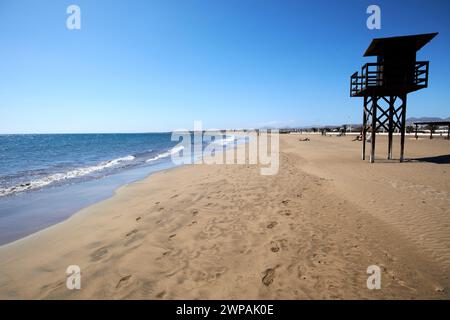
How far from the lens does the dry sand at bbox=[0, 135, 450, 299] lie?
12.0ft

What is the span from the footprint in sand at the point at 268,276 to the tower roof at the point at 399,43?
15.4 meters

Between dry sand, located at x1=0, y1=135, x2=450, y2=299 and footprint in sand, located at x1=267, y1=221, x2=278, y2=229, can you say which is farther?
footprint in sand, located at x1=267, y1=221, x2=278, y2=229

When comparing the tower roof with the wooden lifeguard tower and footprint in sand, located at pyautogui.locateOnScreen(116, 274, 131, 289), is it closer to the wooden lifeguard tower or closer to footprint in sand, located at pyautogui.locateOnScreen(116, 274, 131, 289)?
the wooden lifeguard tower

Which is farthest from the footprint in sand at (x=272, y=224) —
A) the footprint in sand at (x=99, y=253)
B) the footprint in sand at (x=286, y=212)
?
the footprint in sand at (x=99, y=253)

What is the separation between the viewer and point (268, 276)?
12.7 ft

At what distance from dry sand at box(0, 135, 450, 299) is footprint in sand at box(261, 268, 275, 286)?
2 cm

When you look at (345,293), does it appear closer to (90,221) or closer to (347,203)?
(347,203)

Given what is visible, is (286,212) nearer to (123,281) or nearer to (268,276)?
(268,276)

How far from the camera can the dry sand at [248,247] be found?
3.67 m

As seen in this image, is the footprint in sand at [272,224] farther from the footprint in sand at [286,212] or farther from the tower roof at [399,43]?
the tower roof at [399,43]

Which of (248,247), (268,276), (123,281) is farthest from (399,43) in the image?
(123,281)

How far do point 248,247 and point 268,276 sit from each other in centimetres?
103

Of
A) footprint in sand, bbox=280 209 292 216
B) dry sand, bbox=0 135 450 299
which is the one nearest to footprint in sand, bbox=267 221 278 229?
dry sand, bbox=0 135 450 299

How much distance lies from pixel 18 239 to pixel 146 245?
12.3 ft
